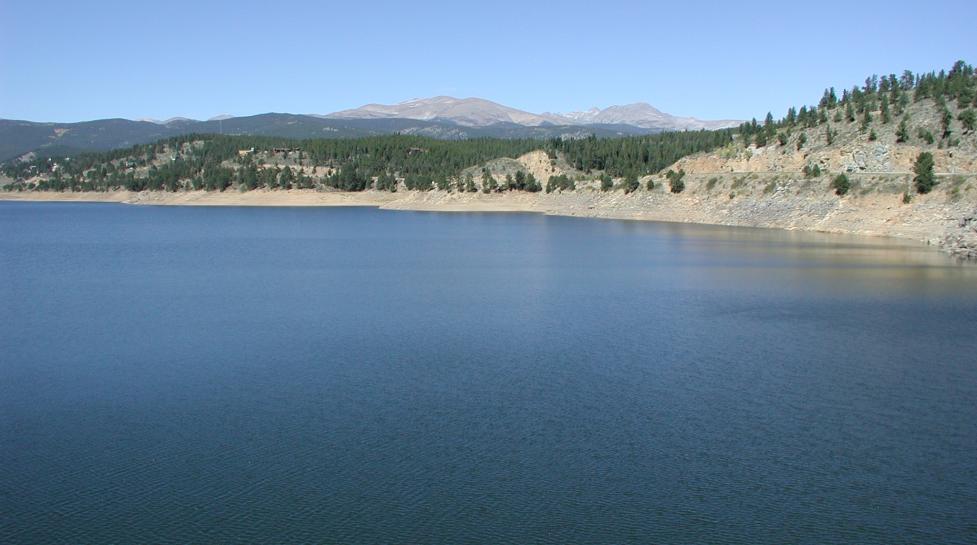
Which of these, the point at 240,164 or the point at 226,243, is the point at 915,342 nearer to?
the point at 226,243

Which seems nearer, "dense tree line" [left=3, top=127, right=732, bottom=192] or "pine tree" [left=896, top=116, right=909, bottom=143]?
"pine tree" [left=896, top=116, right=909, bottom=143]

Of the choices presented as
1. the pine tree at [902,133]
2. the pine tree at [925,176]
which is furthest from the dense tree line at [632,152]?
the pine tree at [925,176]

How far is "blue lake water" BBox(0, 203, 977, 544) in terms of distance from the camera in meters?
12.8

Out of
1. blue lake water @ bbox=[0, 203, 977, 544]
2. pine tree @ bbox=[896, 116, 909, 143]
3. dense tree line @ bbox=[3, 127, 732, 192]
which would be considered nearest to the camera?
blue lake water @ bbox=[0, 203, 977, 544]

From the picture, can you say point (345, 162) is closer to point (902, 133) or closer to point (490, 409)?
point (902, 133)

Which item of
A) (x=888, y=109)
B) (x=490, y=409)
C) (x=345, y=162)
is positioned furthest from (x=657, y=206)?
(x=490, y=409)

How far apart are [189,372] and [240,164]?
123161 mm

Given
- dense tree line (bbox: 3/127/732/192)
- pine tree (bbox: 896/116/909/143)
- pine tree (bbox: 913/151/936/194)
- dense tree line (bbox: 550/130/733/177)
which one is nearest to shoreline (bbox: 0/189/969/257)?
pine tree (bbox: 913/151/936/194)

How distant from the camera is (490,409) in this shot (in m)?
17.9

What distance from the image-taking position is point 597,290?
35.3m

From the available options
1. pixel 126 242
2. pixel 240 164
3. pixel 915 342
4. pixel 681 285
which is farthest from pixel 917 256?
pixel 240 164

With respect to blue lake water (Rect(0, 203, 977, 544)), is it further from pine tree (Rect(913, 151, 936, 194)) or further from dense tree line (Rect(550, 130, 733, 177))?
dense tree line (Rect(550, 130, 733, 177))

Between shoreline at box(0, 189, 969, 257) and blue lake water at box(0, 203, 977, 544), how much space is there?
20.9 meters

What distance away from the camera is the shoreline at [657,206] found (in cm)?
5756
